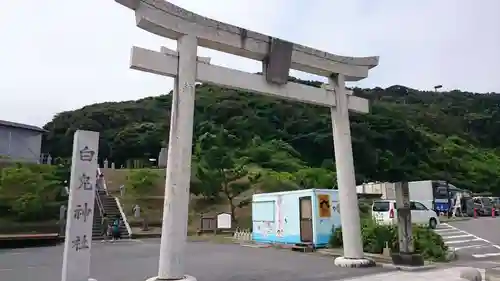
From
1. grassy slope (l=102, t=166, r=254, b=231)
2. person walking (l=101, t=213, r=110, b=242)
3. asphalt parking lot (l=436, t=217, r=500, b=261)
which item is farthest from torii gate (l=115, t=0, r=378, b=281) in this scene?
grassy slope (l=102, t=166, r=254, b=231)

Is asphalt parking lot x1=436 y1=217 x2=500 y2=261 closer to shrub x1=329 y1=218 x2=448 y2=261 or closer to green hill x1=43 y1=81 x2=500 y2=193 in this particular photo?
shrub x1=329 y1=218 x2=448 y2=261

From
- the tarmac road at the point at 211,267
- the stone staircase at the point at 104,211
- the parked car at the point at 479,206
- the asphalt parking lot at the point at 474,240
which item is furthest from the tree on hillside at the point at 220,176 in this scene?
the parked car at the point at 479,206

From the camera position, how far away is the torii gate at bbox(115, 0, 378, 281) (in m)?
7.93

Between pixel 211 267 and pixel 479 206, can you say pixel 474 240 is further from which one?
pixel 479 206

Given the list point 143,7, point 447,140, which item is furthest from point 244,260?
point 447,140

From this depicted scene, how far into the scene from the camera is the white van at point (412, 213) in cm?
1931

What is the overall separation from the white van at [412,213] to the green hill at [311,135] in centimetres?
2155

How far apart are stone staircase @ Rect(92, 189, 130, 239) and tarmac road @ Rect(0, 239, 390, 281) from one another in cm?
900

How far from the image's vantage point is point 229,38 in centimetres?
930

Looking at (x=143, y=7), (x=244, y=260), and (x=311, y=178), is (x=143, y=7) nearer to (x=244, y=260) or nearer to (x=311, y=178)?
(x=244, y=260)

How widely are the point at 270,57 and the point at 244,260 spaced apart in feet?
20.7

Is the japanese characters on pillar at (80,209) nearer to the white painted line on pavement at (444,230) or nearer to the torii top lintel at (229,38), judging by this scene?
the torii top lintel at (229,38)

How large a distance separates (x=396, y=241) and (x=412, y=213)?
29.0 ft

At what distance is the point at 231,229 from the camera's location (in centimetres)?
2653
